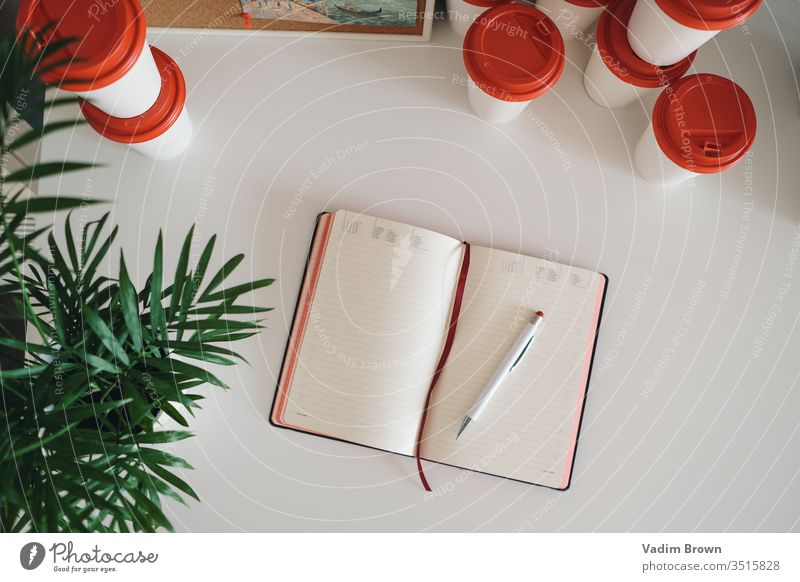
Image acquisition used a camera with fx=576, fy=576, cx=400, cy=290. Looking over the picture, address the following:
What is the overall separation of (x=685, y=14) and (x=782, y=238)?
332 mm

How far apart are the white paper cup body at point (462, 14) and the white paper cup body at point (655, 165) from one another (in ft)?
0.83

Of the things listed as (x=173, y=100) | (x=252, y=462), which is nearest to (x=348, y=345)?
(x=252, y=462)

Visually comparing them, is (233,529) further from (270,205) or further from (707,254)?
(707,254)

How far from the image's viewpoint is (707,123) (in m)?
0.65

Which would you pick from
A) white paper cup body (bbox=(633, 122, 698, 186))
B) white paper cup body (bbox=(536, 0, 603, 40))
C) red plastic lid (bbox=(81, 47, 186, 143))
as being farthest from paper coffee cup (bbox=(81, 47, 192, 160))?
white paper cup body (bbox=(633, 122, 698, 186))

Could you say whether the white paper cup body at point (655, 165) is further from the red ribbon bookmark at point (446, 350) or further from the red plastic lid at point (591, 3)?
the red ribbon bookmark at point (446, 350)

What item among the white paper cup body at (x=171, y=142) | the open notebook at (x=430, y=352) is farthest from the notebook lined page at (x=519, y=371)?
the white paper cup body at (x=171, y=142)

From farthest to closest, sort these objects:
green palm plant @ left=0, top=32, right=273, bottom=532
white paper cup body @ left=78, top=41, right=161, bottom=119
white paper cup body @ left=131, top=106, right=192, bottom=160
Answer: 1. white paper cup body @ left=131, top=106, right=192, bottom=160
2. white paper cup body @ left=78, top=41, right=161, bottom=119
3. green palm plant @ left=0, top=32, right=273, bottom=532

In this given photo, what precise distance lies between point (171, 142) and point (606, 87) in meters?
0.54

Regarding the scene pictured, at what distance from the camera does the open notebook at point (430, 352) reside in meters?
0.66

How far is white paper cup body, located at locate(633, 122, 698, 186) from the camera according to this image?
2.26ft

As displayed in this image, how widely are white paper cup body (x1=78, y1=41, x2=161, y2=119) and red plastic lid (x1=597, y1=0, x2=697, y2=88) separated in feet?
1.67

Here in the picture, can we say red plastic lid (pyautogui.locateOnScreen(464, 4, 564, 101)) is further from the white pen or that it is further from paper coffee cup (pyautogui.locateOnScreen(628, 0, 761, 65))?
the white pen

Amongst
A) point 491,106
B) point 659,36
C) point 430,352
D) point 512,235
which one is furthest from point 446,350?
point 659,36
